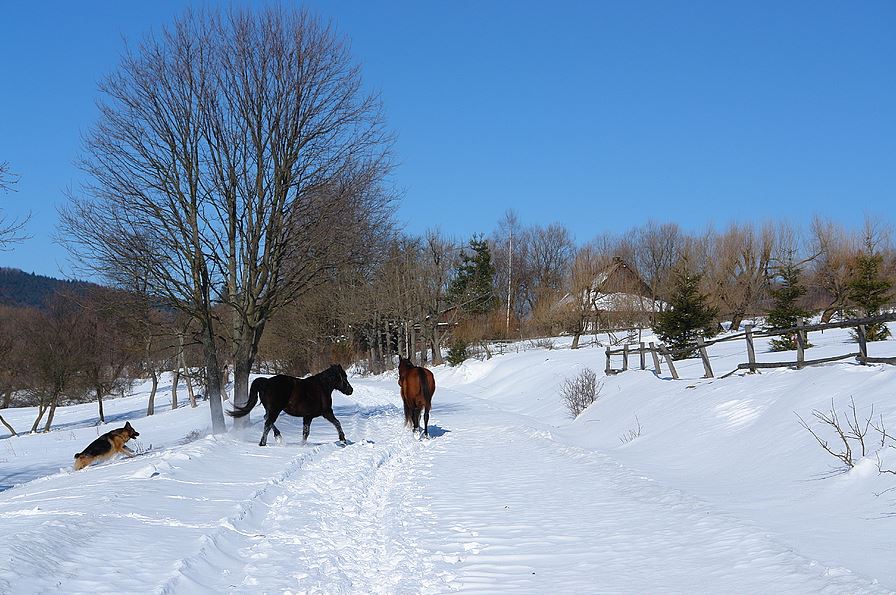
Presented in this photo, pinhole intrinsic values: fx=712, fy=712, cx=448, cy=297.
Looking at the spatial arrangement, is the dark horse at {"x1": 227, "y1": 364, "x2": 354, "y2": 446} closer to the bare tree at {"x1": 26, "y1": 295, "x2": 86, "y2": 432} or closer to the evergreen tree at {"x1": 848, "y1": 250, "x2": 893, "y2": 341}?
the evergreen tree at {"x1": 848, "y1": 250, "x2": 893, "y2": 341}

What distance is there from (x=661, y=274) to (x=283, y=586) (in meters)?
67.0

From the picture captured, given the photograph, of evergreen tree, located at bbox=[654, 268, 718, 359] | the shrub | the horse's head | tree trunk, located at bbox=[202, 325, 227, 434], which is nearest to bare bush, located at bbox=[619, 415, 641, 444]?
the horse's head

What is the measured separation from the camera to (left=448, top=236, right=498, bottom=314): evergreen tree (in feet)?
187

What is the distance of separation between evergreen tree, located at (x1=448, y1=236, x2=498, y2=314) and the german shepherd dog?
41.2 meters

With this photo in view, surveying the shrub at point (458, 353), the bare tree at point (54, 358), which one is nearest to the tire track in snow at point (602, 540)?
the shrub at point (458, 353)

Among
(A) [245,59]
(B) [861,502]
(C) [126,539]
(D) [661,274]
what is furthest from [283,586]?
(D) [661,274]

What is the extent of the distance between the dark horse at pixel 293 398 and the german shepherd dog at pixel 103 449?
2.18 metres

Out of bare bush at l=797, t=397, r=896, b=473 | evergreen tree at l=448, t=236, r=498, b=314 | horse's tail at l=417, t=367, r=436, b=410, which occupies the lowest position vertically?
bare bush at l=797, t=397, r=896, b=473

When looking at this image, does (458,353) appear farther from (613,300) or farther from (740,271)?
(740,271)

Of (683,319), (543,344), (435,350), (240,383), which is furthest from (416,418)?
(435,350)

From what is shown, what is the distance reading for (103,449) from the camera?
13.2 metres

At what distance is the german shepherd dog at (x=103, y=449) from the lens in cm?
1280

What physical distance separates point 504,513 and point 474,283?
53.7 metres

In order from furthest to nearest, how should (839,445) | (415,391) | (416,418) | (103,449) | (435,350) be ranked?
(435,350) → (416,418) → (415,391) → (103,449) → (839,445)
